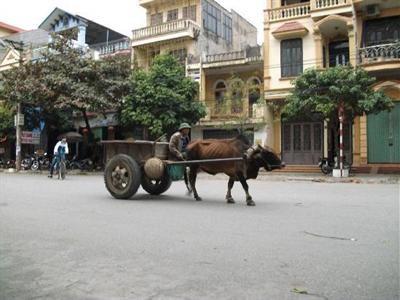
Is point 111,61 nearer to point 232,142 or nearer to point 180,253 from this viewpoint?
point 232,142

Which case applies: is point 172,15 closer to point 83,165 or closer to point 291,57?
point 291,57

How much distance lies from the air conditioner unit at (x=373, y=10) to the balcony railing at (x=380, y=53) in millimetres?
2228

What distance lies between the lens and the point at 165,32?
101ft

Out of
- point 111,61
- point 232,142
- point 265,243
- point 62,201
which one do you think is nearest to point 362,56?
point 111,61

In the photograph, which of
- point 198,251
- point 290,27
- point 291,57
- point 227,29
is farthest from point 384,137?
point 198,251

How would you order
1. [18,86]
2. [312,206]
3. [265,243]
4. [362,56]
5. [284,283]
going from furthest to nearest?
[18,86] < [362,56] < [312,206] < [265,243] < [284,283]

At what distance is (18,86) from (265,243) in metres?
22.6

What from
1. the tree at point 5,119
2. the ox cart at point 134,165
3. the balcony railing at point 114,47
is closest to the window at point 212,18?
the balcony railing at point 114,47

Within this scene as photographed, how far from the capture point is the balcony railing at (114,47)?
111 feet

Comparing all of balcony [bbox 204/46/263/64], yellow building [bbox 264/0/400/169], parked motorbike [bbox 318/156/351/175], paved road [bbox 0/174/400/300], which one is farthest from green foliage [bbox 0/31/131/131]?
paved road [bbox 0/174/400/300]

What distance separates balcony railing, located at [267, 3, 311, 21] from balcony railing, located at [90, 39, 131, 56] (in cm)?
1190

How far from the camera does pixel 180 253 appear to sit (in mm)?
5336

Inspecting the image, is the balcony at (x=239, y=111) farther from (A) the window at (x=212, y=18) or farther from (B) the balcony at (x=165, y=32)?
(A) the window at (x=212, y=18)

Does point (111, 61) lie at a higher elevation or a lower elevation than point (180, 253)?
higher
